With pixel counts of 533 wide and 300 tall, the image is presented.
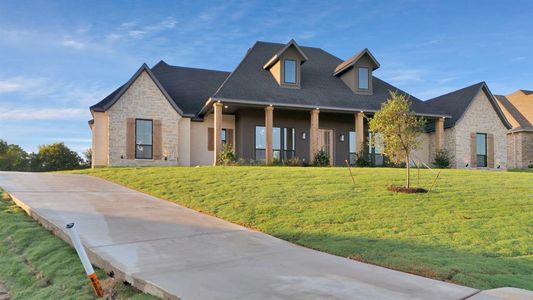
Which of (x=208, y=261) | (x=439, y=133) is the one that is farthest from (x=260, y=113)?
(x=208, y=261)

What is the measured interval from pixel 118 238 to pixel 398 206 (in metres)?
6.31

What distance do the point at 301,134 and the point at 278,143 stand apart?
152cm

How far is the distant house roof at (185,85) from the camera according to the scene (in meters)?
23.0

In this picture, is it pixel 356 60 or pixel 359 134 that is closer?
pixel 359 134

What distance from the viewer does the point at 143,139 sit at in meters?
21.6

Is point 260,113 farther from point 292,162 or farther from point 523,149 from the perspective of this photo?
point 523,149

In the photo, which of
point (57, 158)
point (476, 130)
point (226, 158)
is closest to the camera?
point (226, 158)

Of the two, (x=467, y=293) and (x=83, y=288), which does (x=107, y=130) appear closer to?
(x=83, y=288)

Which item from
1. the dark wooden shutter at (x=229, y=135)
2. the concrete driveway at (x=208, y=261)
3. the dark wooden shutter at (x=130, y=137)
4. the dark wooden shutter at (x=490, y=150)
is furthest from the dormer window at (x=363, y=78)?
the concrete driveway at (x=208, y=261)

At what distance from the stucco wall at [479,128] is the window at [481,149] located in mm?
406

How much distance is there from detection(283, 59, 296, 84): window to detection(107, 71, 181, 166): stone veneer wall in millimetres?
6273

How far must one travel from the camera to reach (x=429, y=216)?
8.99 metres

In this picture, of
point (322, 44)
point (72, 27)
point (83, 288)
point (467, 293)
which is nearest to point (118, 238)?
point (83, 288)

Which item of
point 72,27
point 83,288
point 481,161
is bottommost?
point 83,288
